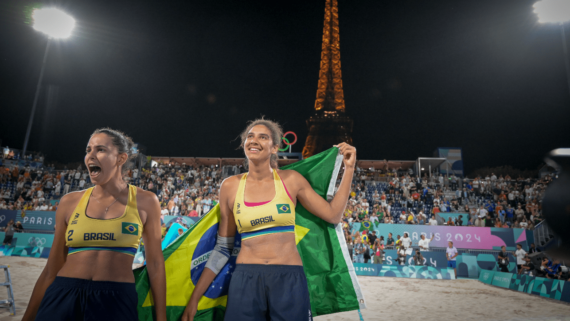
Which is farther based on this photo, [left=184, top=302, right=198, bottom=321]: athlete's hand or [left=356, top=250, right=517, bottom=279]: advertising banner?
[left=356, top=250, right=517, bottom=279]: advertising banner

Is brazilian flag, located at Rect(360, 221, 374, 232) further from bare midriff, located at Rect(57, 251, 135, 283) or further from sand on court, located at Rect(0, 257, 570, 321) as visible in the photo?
bare midriff, located at Rect(57, 251, 135, 283)

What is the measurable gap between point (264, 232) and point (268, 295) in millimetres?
443

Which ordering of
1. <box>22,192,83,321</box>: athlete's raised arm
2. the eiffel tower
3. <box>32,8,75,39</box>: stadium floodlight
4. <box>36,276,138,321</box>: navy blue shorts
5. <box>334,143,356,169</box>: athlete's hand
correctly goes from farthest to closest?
the eiffel tower → <box>32,8,75,39</box>: stadium floodlight → <box>334,143,356,169</box>: athlete's hand → <box>22,192,83,321</box>: athlete's raised arm → <box>36,276,138,321</box>: navy blue shorts

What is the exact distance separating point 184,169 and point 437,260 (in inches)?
858

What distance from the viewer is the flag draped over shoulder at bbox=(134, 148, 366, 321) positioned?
2.71 metres

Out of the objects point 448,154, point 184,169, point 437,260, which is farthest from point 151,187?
point 448,154

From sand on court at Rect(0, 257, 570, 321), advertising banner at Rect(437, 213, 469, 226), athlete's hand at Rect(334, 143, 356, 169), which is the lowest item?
sand on court at Rect(0, 257, 570, 321)

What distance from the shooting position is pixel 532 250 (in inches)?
553

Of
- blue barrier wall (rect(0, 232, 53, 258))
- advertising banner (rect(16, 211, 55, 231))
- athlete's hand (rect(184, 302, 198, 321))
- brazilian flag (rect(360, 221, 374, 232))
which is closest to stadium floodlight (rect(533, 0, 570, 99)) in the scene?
brazilian flag (rect(360, 221, 374, 232))

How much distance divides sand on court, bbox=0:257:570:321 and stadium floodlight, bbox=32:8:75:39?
2062 centimetres

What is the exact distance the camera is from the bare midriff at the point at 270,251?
7.86ft

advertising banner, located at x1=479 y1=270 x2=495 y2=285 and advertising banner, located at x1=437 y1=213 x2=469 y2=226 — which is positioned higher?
advertising banner, located at x1=437 y1=213 x2=469 y2=226

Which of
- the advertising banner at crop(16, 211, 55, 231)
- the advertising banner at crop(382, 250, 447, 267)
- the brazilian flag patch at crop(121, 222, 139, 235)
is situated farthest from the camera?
the advertising banner at crop(16, 211, 55, 231)

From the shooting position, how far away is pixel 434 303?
790cm
